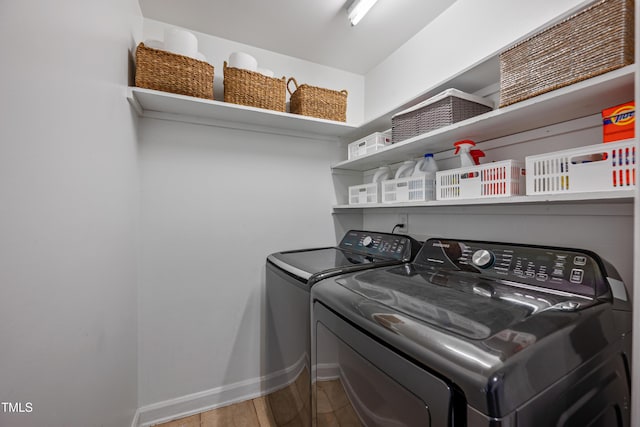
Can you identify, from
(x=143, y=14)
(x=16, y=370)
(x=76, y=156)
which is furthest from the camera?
(x=143, y=14)

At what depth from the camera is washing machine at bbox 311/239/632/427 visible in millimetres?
512

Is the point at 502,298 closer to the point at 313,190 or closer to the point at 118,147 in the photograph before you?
the point at 313,190

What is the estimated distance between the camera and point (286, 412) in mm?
1358

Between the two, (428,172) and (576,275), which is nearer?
(576,275)

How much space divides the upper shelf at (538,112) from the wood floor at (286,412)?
3.85 ft

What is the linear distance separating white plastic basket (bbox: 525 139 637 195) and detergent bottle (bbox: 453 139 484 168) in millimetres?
331

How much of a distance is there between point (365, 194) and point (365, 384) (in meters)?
1.29

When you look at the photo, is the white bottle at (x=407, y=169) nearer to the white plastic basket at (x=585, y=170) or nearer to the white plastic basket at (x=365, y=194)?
the white plastic basket at (x=365, y=194)

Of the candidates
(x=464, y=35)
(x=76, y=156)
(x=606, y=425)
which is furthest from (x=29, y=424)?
(x=464, y=35)

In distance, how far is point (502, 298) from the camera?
826 millimetres

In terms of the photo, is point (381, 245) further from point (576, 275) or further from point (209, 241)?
point (209, 241)

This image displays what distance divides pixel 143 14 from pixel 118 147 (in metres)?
1.05

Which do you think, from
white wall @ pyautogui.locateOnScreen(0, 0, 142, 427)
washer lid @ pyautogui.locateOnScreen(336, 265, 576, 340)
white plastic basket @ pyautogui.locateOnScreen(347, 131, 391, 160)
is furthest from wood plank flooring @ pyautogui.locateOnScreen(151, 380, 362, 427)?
white plastic basket @ pyautogui.locateOnScreen(347, 131, 391, 160)

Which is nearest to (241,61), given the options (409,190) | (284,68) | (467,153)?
(284,68)
